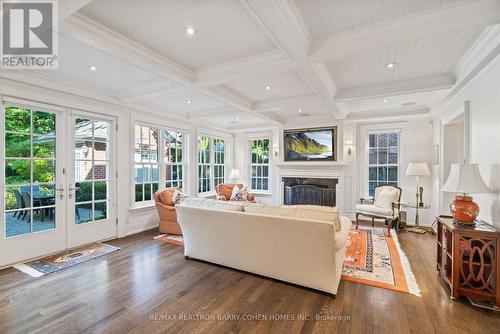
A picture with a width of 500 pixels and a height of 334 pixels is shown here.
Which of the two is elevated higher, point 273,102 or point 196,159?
point 273,102

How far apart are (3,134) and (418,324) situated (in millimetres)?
5039

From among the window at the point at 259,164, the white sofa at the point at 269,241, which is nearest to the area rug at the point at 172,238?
the white sofa at the point at 269,241

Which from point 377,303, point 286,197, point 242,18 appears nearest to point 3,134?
point 242,18

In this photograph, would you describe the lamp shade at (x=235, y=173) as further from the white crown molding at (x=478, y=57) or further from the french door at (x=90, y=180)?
the white crown molding at (x=478, y=57)

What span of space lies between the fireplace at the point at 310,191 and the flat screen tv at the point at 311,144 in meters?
0.60

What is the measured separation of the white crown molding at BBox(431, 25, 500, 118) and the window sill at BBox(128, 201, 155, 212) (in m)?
5.53

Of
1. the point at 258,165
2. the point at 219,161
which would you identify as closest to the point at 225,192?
the point at 219,161

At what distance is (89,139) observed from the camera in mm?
3965

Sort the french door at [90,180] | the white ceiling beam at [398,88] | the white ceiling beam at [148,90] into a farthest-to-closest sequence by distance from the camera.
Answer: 1. the french door at [90,180]
2. the white ceiling beam at [148,90]
3. the white ceiling beam at [398,88]

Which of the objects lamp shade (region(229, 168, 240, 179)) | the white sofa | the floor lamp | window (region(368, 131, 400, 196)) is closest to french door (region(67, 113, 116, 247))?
the white sofa

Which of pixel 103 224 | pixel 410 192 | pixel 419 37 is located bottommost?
pixel 103 224

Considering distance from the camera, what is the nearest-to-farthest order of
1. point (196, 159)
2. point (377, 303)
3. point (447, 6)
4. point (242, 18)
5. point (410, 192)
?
point (447, 6) → point (242, 18) → point (377, 303) → point (410, 192) → point (196, 159)

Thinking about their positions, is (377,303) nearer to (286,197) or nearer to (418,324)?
(418,324)

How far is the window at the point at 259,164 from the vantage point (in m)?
7.24
